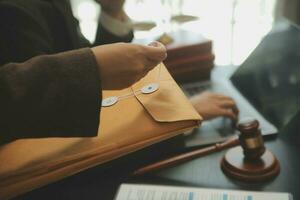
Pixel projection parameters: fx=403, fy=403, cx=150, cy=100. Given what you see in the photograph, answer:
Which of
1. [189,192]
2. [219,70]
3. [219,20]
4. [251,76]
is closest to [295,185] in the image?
[189,192]

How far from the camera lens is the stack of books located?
1.16m

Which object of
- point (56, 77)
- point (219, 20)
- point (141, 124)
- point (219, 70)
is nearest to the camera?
point (56, 77)

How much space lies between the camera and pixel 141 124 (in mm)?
737

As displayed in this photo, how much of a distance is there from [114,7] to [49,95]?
1.80 feet

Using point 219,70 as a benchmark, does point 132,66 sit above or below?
above

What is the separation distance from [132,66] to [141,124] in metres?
0.12

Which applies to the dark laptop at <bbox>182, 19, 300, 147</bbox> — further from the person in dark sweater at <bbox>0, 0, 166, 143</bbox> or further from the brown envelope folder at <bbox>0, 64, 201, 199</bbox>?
the person in dark sweater at <bbox>0, 0, 166, 143</bbox>

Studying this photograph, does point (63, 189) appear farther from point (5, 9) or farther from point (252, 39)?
point (252, 39)

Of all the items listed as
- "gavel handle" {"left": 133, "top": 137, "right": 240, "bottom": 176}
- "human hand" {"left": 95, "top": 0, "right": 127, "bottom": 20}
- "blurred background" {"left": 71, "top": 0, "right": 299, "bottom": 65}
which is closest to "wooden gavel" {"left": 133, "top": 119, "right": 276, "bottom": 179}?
"gavel handle" {"left": 133, "top": 137, "right": 240, "bottom": 176}

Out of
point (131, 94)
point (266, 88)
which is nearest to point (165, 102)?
point (131, 94)

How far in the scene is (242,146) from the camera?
0.77 meters

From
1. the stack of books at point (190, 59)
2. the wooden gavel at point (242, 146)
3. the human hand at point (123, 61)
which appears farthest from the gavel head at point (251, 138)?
the stack of books at point (190, 59)

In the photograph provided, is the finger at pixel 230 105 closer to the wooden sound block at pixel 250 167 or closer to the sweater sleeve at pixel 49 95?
the wooden sound block at pixel 250 167

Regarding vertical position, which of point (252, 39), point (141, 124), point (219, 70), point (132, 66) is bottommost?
point (252, 39)
